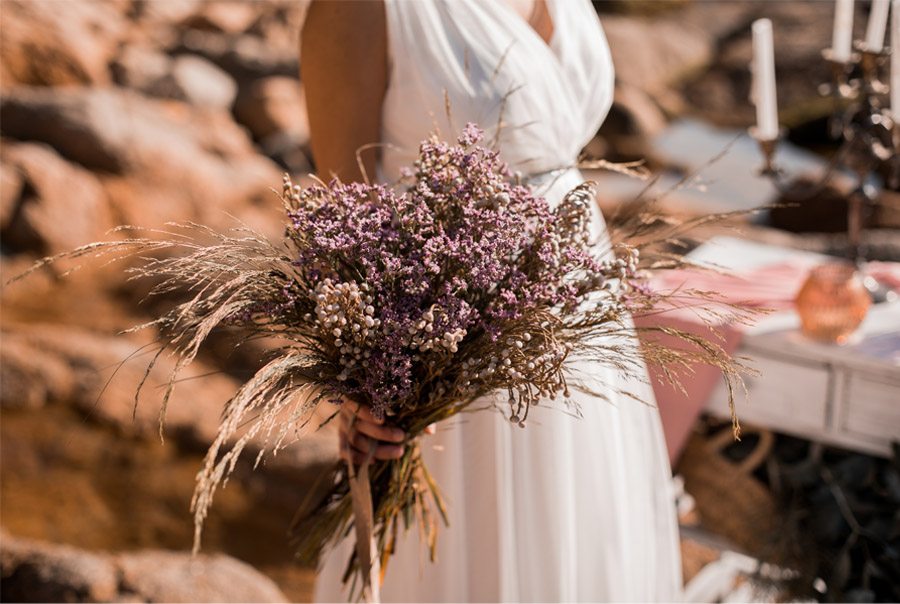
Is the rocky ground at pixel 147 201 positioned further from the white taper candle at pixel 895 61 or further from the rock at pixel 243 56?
the white taper candle at pixel 895 61

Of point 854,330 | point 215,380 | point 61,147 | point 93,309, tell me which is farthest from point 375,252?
point 61,147

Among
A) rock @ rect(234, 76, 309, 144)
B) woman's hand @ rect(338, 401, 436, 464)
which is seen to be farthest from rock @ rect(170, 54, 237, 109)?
woman's hand @ rect(338, 401, 436, 464)

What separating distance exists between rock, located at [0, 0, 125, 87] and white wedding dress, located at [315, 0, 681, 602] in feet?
17.5

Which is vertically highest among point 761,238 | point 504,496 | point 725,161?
point 725,161

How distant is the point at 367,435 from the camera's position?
1.39 m

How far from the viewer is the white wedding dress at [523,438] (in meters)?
1.55

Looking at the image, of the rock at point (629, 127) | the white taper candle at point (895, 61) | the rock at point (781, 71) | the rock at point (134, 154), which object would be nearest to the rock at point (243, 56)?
the rock at point (134, 154)

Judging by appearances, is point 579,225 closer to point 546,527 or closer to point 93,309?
point 546,527

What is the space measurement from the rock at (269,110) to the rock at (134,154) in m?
0.98

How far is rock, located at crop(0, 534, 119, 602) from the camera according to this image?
2268 mm

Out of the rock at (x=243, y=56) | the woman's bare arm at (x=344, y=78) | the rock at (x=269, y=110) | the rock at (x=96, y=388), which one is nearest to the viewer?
the woman's bare arm at (x=344, y=78)

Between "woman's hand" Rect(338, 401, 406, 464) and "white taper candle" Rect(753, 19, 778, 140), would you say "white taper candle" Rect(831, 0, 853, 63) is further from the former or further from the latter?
"woman's hand" Rect(338, 401, 406, 464)

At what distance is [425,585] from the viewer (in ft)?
5.85

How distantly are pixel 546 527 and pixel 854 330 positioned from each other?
36.0 inches
